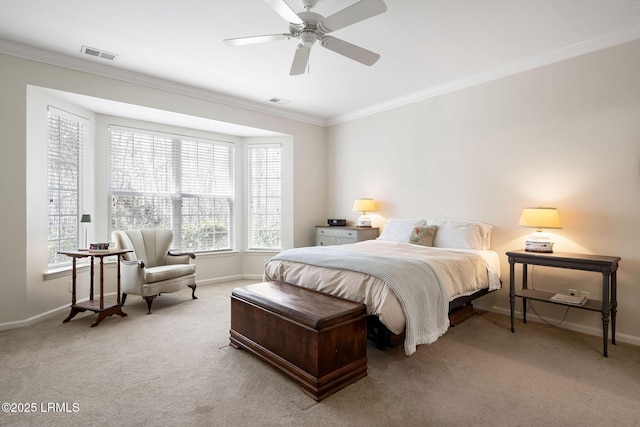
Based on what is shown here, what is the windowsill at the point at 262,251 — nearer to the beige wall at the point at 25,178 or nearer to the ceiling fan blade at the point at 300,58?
the beige wall at the point at 25,178

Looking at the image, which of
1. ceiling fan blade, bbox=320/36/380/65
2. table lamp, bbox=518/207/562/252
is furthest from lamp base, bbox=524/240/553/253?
ceiling fan blade, bbox=320/36/380/65

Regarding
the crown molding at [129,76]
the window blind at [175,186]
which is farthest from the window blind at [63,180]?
the crown molding at [129,76]

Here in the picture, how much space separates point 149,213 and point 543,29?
5305mm

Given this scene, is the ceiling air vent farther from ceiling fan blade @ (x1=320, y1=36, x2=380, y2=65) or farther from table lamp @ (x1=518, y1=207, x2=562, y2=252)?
table lamp @ (x1=518, y1=207, x2=562, y2=252)

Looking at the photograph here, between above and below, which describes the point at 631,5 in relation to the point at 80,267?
above

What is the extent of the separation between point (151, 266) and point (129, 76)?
7.95ft

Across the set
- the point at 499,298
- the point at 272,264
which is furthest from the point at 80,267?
the point at 499,298

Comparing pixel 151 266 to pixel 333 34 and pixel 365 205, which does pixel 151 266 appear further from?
pixel 333 34

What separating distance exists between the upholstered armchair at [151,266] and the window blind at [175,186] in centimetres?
55

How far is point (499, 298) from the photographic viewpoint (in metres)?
4.00

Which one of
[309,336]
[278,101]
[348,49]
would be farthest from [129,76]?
[309,336]

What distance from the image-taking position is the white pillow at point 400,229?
447 cm

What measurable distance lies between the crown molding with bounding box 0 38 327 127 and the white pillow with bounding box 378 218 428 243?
8.32 ft

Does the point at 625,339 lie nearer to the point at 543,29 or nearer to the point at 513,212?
the point at 513,212
